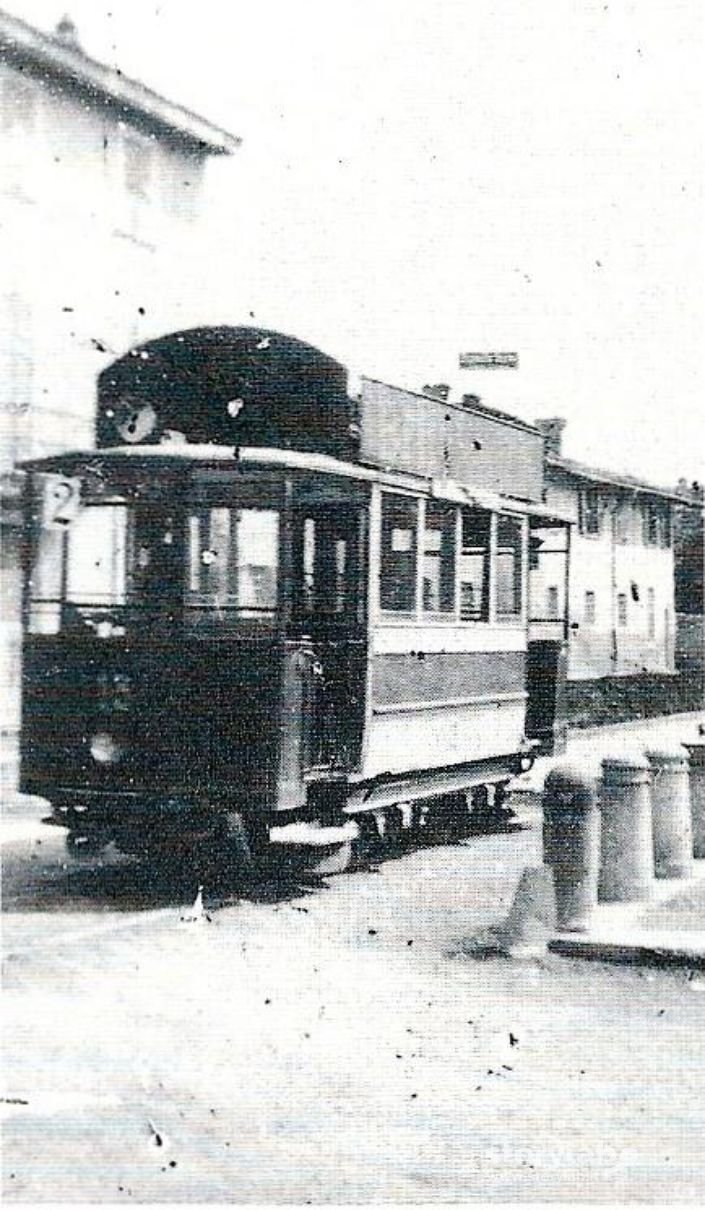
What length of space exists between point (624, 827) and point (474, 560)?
1.70 metres

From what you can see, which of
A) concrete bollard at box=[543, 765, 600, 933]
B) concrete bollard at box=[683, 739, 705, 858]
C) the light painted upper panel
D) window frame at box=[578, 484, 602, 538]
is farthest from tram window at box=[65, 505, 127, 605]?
window frame at box=[578, 484, 602, 538]

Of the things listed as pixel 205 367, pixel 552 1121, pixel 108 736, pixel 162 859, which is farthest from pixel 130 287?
pixel 552 1121

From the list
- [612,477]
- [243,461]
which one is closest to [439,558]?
[612,477]

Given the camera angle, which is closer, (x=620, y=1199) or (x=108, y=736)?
(x=620, y=1199)

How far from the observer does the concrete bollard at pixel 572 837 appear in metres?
6.06

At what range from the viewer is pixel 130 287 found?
227 inches

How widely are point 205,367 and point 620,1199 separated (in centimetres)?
344

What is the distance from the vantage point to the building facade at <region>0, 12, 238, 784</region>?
519 centimetres

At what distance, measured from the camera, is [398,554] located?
7.21m

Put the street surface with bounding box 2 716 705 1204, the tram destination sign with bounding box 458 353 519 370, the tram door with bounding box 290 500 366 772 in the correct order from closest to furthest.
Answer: the street surface with bounding box 2 716 705 1204
the tram destination sign with bounding box 458 353 519 370
the tram door with bounding box 290 500 366 772

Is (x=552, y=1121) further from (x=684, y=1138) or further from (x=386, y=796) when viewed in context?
(x=386, y=796)

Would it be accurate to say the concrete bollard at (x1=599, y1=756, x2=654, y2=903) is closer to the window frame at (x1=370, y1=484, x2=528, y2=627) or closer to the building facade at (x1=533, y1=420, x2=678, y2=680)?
the window frame at (x1=370, y1=484, x2=528, y2=627)

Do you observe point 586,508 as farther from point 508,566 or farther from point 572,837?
point 572,837

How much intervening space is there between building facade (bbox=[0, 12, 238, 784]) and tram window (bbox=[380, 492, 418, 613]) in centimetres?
150
